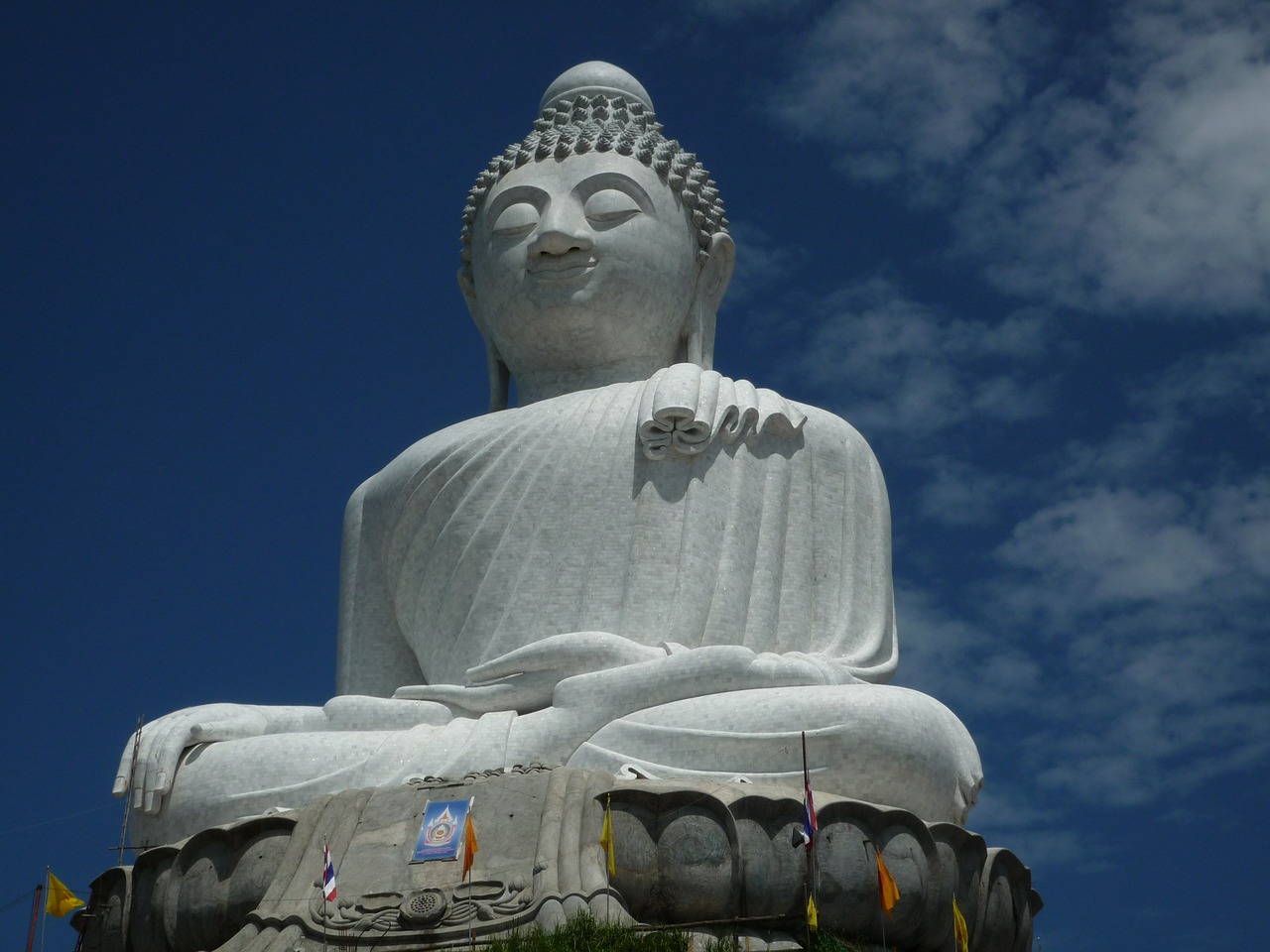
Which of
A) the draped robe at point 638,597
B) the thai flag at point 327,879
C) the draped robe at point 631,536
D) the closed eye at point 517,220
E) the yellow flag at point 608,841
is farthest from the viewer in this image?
the closed eye at point 517,220

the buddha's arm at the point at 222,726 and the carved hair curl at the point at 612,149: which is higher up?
the carved hair curl at the point at 612,149

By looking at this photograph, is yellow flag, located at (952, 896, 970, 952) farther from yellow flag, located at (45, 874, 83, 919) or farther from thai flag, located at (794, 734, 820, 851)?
yellow flag, located at (45, 874, 83, 919)

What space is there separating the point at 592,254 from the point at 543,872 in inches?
211

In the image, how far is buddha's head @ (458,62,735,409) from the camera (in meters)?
14.0

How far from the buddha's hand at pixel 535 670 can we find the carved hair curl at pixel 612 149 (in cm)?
386

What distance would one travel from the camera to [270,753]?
11555 mm

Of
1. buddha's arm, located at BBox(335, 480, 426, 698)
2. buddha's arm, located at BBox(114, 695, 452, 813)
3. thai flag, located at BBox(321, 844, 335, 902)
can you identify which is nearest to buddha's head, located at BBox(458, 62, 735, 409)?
buddha's arm, located at BBox(335, 480, 426, 698)

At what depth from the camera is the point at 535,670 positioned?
11953 millimetres

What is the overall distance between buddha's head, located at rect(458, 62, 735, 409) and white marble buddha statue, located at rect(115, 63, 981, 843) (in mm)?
19

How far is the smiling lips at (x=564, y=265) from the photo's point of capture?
13938 mm

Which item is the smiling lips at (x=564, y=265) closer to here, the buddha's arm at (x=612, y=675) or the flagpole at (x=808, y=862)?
the buddha's arm at (x=612, y=675)

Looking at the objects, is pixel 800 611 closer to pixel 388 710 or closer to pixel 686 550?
pixel 686 550

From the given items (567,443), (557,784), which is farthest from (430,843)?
(567,443)

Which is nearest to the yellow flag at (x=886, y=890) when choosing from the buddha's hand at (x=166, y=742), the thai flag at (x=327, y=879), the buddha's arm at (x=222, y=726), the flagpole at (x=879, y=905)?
the flagpole at (x=879, y=905)
